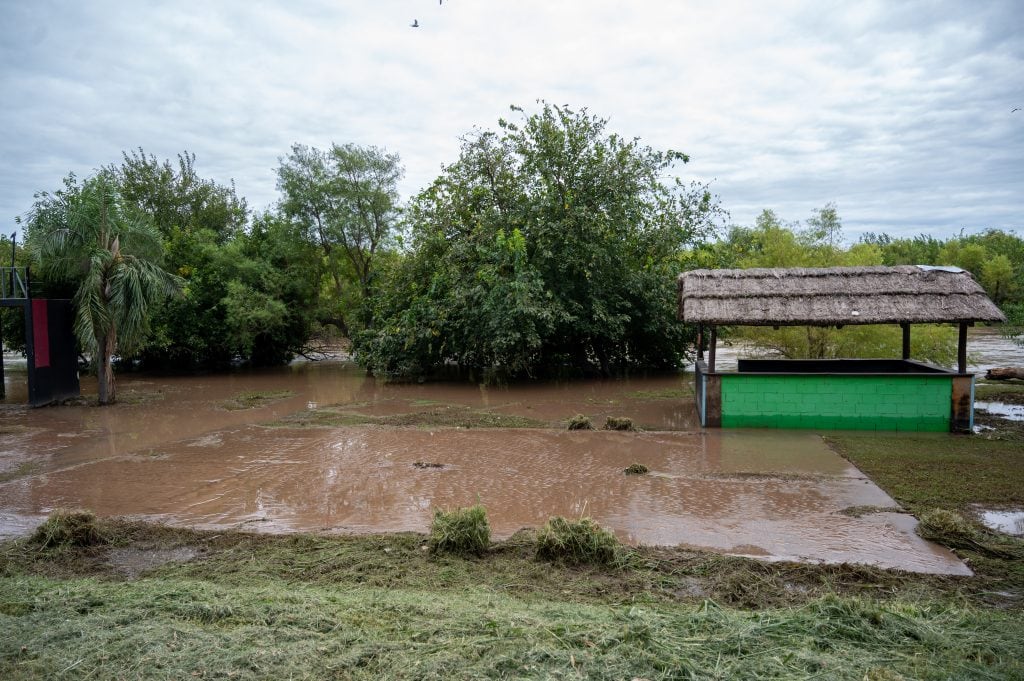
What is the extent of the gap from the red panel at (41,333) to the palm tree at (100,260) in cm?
71

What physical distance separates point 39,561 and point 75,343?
12961 millimetres

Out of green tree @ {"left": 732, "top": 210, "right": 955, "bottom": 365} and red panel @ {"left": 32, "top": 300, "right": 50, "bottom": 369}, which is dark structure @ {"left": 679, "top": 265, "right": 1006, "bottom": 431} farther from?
red panel @ {"left": 32, "top": 300, "right": 50, "bottom": 369}

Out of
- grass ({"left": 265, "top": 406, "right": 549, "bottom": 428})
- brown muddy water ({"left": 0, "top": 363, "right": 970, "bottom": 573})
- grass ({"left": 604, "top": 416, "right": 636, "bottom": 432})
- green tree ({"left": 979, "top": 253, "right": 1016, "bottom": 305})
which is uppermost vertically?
green tree ({"left": 979, "top": 253, "right": 1016, "bottom": 305})

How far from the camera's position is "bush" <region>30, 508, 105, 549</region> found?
6367 mm

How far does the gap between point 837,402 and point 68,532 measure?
11058 mm

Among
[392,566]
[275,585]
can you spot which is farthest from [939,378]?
[275,585]

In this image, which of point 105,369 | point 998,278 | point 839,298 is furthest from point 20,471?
point 998,278

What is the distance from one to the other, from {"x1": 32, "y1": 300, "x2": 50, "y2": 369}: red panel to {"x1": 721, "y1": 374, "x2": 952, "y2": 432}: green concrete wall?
15.0 m

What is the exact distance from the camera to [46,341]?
16156 mm

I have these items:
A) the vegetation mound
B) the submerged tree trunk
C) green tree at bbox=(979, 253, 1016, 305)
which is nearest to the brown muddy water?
the vegetation mound

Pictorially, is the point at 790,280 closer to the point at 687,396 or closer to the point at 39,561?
the point at 687,396

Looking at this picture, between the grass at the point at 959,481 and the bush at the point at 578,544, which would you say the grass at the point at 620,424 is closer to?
the grass at the point at 959,481

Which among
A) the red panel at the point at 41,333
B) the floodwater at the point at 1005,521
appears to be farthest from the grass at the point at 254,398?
the floodwater at the point at 1005,521

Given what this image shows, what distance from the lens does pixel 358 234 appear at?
26547 millimetres
